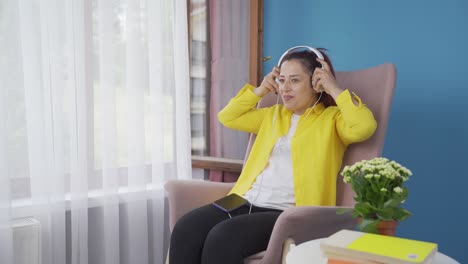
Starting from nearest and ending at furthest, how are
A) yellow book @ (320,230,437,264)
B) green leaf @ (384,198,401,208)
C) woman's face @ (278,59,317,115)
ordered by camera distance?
yellow book @ (320,230,437,264), green leaf @ (384,198,401,208), woman's face @ (278,59,317,115)

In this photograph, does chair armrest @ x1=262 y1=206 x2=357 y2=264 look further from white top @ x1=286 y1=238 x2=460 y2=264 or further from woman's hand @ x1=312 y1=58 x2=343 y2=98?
woman's hand @ x1=312 y1=58 x2=343 y2=98

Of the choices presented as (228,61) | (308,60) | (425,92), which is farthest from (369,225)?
(228,61)

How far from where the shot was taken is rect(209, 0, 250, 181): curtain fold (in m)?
2.59

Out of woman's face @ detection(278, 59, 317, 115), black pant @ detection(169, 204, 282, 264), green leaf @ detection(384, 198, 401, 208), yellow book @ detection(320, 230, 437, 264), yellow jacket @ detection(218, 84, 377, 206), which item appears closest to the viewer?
yellow book @ detection(320, 230, 437, 264)

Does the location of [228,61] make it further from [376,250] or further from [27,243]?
[376,250]

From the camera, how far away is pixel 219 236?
60.8 inches

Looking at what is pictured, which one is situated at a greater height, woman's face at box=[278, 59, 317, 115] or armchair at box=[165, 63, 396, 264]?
woman's face at box=[278, 59, 317, 115]

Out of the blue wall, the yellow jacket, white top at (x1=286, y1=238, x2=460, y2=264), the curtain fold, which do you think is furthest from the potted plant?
the curtain fold

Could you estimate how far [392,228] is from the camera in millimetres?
1151

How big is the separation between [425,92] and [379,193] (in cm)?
103

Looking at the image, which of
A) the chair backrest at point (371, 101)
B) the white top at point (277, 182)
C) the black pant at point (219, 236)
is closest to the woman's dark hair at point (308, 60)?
the chair backrest at point (371, 101)

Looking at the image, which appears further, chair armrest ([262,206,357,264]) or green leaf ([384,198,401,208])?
chair armrest ([262,206,357,264])

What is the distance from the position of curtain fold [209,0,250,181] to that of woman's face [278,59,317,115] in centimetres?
73

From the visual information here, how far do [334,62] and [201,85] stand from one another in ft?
2.56
